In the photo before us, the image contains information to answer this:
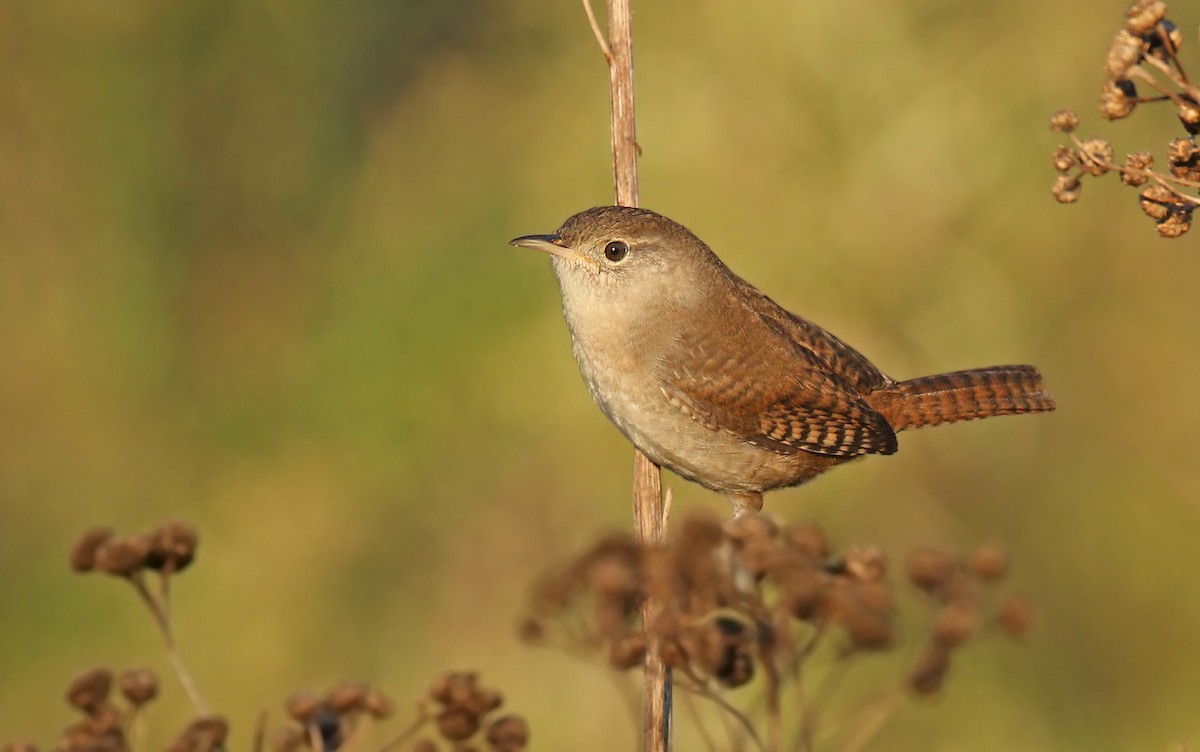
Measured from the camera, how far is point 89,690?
1.95 metres

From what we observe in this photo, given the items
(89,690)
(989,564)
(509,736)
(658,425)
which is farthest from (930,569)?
(658,425)

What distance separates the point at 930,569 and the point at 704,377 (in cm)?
198

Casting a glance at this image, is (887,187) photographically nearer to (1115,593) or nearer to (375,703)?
(1115,593)

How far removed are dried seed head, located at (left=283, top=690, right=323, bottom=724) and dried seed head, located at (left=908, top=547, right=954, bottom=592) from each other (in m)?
0.80

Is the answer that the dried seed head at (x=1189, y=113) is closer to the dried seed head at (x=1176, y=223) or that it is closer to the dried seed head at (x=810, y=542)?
the dried seed head at (x=1176, y=223)

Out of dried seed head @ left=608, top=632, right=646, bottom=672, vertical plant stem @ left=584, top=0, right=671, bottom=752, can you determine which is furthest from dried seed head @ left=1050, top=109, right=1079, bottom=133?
dried seed head @ left=608, top=632, right=646, bottom=672

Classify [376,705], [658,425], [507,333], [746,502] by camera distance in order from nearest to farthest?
[376,705] < [658,425] < [746,502] < [507,333]

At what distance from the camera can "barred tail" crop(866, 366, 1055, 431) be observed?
150 inches

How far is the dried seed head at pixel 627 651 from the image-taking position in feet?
6.27

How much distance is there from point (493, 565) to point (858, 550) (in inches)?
131

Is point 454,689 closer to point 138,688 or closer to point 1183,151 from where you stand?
point 138,688

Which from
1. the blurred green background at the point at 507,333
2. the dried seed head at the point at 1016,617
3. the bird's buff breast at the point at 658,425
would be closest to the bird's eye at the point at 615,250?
the bird's buff breast at the point at 658,425

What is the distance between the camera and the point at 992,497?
500 centimetres

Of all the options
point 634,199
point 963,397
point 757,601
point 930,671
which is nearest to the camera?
point 930,671
